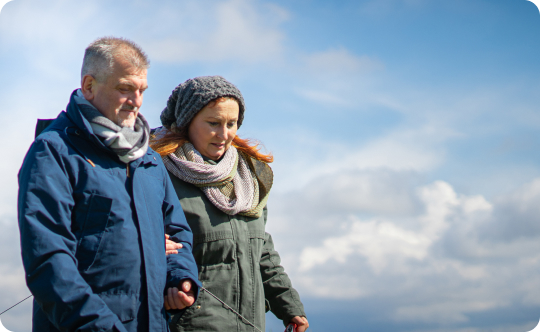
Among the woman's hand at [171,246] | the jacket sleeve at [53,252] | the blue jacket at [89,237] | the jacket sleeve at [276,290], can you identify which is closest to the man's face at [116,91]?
the blue jacket at [89,237]

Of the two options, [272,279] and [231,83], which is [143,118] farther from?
[272,279]

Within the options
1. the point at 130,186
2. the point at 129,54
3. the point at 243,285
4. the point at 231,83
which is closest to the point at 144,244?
the point at 130,186

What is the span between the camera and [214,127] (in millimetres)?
3992

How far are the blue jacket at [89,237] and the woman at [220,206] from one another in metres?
0.76

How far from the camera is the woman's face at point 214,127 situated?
→ 13.0 ft

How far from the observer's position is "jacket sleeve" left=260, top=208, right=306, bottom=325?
4332mm

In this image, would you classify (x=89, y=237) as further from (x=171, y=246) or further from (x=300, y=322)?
(x=300, y=322)

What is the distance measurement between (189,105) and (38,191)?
1.65 m

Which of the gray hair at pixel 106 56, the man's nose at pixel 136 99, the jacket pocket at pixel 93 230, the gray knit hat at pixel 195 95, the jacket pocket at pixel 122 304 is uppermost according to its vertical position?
the gray knit hat at pixel 195 95

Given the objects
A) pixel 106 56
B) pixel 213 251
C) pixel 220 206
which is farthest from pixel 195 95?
pixel 106 56

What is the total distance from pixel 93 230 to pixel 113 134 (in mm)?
474

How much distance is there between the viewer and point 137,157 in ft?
9.42

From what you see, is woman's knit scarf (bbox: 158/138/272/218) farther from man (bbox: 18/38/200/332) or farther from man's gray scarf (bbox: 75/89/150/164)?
man's gray scarf (bbox: 75/89/150/164)

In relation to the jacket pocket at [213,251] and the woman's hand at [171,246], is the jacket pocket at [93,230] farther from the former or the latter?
the jacket pocket at [213,251]
